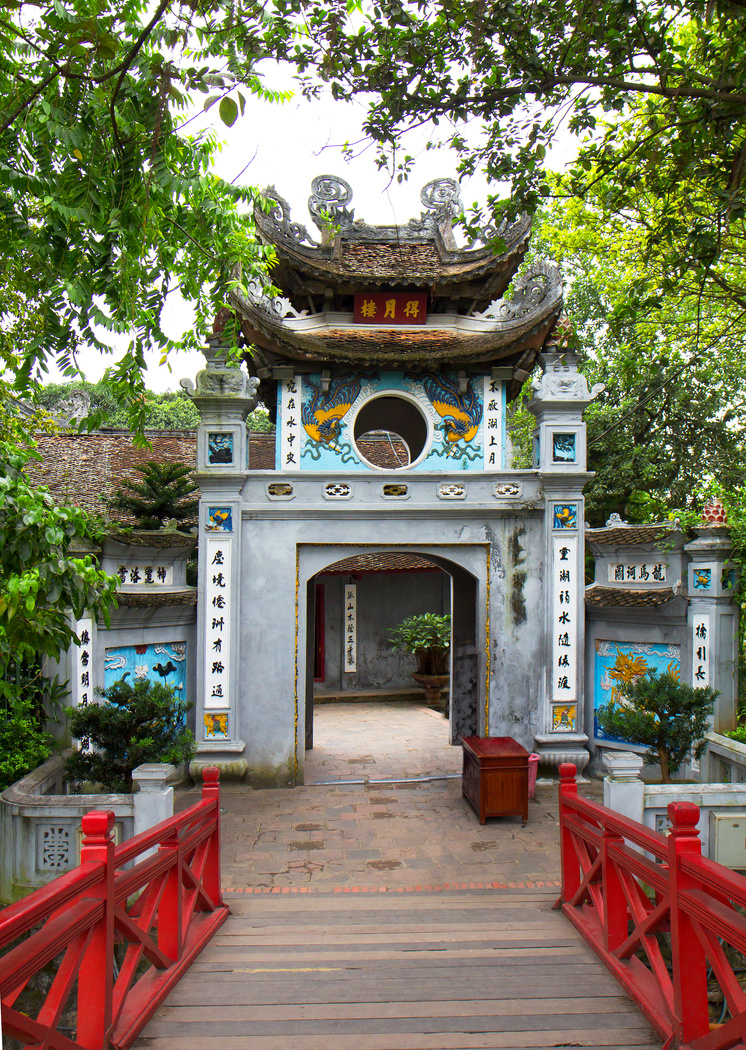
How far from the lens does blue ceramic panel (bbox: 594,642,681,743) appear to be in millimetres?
8508

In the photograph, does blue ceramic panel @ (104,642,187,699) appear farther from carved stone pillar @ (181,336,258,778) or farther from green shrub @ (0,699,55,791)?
green shrub @ (0,699,55,791)

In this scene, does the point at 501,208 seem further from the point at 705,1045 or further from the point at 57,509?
the point at 705,1045

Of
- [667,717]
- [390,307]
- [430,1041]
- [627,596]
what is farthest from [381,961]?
[390,307]

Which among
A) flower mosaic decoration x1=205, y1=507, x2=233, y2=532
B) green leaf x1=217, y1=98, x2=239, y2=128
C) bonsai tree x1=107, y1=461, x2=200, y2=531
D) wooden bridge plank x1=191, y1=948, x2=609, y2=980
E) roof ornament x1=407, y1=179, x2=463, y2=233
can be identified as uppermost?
roof ornament x1=407, y1=179, x2=463, y2=233

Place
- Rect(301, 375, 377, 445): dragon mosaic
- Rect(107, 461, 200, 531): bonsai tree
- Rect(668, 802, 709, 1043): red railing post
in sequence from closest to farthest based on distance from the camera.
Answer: Rect(668, 802, 709, 1043): red railing post, Rect(301, 375, 377, 445): dragon mosaic, Rect(107, 461, 200, 531): bonsai tree

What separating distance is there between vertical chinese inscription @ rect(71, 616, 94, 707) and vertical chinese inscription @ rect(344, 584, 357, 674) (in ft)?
28.0

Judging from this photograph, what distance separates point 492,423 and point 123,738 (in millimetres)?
5691

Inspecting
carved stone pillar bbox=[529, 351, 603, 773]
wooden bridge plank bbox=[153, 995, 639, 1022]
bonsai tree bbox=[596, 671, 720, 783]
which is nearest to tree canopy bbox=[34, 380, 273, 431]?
carved stone pillar bbox=[529, 351, 603, 773]

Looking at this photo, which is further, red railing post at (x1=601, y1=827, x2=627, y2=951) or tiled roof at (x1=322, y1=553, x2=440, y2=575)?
tiled roof at (x1=322, y1=553, x2=440, y2=575)

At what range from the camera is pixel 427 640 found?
1472 centimetres

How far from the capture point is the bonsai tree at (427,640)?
14.8m

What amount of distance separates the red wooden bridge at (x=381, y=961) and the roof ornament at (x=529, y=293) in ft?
21.2

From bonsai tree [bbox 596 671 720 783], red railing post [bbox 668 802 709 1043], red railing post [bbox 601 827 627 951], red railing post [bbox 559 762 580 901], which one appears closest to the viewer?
red railing post [bbox 668 802 709 1043]

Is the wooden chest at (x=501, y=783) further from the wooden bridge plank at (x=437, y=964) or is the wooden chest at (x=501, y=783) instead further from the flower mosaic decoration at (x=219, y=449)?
the flower mosaic decoration at (x=219, y=449)
